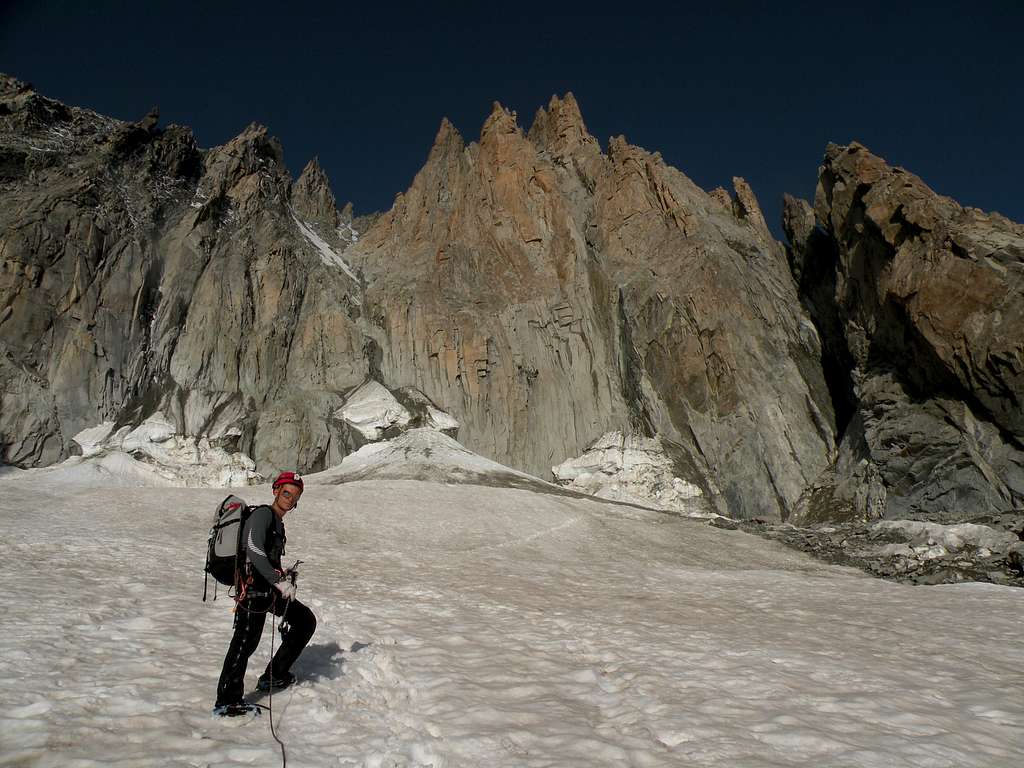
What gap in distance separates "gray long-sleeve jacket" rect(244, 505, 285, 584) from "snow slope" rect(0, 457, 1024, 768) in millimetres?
1292

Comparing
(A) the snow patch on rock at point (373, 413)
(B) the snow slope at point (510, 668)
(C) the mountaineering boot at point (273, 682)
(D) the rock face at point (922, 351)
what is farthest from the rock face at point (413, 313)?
(C) the mountaineering boot at point (273, 682)

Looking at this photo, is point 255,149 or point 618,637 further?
point 255,149

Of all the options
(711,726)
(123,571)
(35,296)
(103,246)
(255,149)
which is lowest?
(123,571)

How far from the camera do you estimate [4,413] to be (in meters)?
46.6

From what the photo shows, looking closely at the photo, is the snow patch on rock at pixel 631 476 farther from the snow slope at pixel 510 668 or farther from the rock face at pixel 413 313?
the snow slope at pixel 510 668

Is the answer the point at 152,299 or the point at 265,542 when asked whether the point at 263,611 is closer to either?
the point at 265,542

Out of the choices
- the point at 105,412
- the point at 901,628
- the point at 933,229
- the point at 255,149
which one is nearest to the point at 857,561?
the point at 901,628

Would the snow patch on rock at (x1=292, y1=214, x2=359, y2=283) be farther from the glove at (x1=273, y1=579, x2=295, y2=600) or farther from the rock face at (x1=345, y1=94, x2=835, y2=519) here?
the glove at (x1=273, y1=579, x2=295, y2=600)

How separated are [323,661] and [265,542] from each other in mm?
2208

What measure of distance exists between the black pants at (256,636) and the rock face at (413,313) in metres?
49.0

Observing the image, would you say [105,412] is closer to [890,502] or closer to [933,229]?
[890,502]

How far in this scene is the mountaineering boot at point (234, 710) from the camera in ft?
18.8

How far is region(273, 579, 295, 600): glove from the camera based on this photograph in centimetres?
612

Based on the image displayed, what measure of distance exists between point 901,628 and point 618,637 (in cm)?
535
